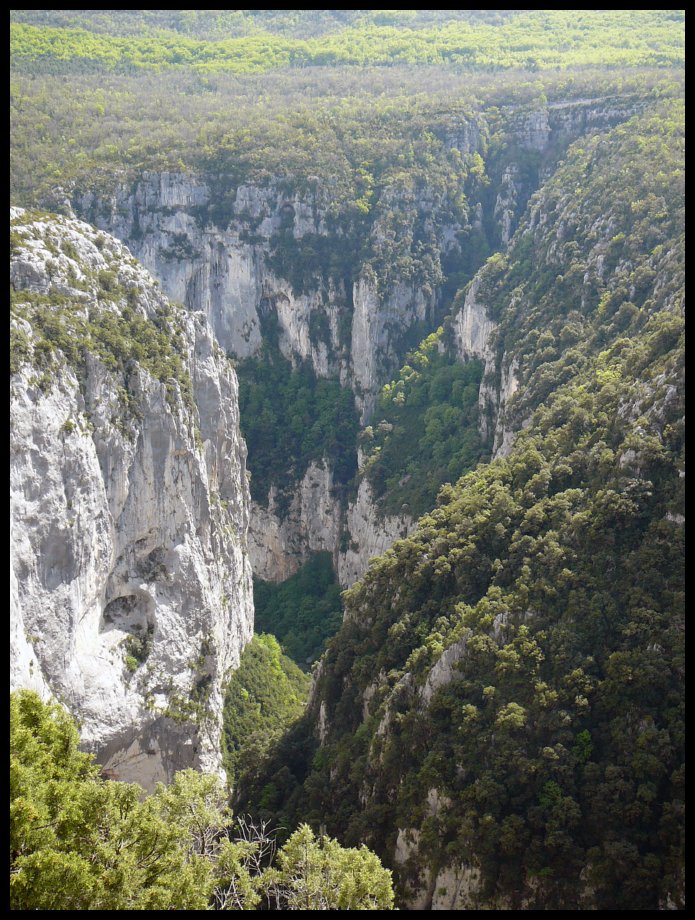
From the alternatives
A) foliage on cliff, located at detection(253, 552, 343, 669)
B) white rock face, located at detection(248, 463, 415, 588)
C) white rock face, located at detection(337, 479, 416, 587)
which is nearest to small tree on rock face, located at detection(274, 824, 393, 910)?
white rock face, located at detection(337, 479, 416, 587)

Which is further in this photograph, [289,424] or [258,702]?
[289,424]

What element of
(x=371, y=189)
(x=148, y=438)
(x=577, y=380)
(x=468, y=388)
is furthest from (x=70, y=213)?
(x=577, y=380)

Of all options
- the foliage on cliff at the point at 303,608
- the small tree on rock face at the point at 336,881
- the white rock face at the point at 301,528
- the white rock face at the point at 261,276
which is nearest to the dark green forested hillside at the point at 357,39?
the white rock face at the point at 261,276

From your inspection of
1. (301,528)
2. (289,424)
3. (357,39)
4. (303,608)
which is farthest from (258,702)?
(357,39)

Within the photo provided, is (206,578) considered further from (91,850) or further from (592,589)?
(91,850)

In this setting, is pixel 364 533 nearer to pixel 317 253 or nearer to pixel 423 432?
pixel 423 432

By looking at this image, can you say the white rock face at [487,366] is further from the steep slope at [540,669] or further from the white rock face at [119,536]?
the white rock face at [119,536]

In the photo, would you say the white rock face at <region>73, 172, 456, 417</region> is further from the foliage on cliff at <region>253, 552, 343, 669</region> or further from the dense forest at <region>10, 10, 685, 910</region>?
the foliage on cliff at <region>253, 552, 343, 669</region>
